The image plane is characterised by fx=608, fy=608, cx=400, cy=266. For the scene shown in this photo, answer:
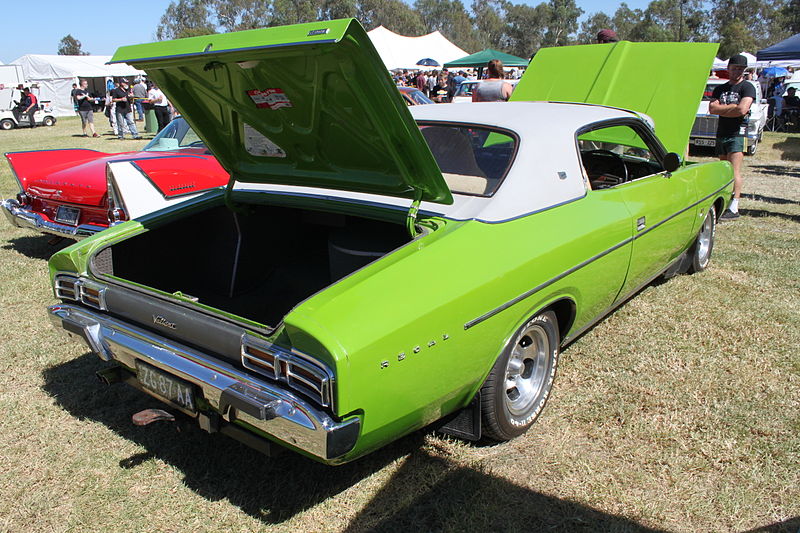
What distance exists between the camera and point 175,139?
6.49m

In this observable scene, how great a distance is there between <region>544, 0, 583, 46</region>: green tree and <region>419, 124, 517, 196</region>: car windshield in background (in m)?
97.0

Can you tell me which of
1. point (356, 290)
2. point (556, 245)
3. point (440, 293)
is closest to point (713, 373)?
point (556, 245)

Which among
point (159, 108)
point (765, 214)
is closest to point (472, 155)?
point (765, 214)

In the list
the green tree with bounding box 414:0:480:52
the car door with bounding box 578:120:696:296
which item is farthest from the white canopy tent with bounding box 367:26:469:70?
the green tree with bounding box 414:0:480:52

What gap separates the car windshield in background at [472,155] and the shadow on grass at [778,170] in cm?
877

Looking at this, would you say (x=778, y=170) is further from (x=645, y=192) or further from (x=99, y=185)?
(x=99, y=185)

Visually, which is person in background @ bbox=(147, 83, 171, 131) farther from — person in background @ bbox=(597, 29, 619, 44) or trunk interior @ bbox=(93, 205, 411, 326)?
trunk interior @ bbox=(93, 205, 411, 326)

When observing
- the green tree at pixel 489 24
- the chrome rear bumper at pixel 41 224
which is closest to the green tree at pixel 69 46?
the green tree at pixel 489 24

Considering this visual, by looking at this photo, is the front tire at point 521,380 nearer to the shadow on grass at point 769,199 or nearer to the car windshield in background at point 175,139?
the car windshield in background at point 175,139

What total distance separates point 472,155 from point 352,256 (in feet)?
2.77

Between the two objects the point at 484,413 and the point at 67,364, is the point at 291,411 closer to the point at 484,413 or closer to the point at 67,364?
the point at 484,413

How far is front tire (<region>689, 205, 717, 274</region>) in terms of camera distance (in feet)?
15.9

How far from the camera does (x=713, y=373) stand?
344cm

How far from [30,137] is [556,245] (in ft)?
65.4
